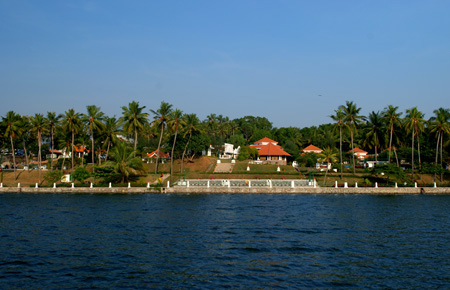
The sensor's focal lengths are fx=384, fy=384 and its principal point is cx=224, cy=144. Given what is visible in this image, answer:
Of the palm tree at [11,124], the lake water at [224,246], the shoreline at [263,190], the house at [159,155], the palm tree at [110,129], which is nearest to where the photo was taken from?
the lake water at [224,246]

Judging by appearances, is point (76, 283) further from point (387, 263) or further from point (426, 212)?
point (426, 212)

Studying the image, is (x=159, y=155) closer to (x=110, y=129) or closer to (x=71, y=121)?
Result: (x=110, y=129)

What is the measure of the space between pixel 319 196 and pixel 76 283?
43.3 metres

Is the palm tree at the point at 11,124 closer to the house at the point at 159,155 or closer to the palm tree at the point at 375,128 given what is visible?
the house at the point at 159,155

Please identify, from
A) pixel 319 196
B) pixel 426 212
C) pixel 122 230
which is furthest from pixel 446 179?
pixel 122 230

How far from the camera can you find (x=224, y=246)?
26.5 meters

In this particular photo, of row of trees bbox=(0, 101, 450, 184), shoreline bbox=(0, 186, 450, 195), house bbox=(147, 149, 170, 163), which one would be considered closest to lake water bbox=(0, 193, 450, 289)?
shoreline bbox=(0, 186, 450, 195)

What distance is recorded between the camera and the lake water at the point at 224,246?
19.8 meters

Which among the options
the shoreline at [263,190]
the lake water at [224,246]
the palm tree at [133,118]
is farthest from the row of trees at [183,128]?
the lake water at [224,246]

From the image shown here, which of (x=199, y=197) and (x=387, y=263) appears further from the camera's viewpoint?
(x=199, y=197)

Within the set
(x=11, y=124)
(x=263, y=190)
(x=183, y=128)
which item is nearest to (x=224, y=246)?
(x=263, y=190)

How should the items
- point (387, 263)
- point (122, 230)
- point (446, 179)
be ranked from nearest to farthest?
1. point (387, 263)
2. point (122, 230)
3. point (446, 179)

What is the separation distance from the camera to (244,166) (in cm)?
8544

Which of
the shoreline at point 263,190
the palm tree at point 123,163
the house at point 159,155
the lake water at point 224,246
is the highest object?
the house at point 159,155
